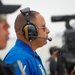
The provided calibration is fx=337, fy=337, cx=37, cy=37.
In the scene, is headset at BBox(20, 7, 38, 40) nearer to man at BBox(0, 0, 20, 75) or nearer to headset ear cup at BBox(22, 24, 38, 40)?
headset ear cup at BBox(22, 24, 38, 40)

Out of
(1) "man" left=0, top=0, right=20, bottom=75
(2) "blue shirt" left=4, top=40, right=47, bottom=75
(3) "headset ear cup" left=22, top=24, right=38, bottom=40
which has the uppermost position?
(1) "man" left=0, top=0, right=20, bottom=75

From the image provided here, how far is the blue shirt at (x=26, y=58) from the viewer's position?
174 cm

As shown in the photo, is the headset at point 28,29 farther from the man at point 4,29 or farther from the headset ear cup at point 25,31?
the man at point 4,29

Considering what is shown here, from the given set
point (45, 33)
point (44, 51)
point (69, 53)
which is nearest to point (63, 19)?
point (69, 53)

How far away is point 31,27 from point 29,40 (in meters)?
0.08

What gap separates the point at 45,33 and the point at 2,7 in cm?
64

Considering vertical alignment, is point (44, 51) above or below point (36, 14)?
below

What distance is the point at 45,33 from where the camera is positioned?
6.25ft

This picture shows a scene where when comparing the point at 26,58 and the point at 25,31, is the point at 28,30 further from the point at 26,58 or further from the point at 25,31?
the point at 26,58

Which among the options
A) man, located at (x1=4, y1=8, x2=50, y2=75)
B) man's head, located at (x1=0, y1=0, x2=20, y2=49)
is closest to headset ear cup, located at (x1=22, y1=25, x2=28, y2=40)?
man, located at (x1=4, y1=8, x2=50, y2=75)

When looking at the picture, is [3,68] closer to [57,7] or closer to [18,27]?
[18,27]

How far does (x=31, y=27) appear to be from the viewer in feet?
6.07

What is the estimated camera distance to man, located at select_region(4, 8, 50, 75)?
5.82ft

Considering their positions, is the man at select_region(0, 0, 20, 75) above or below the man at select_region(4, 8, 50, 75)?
above
